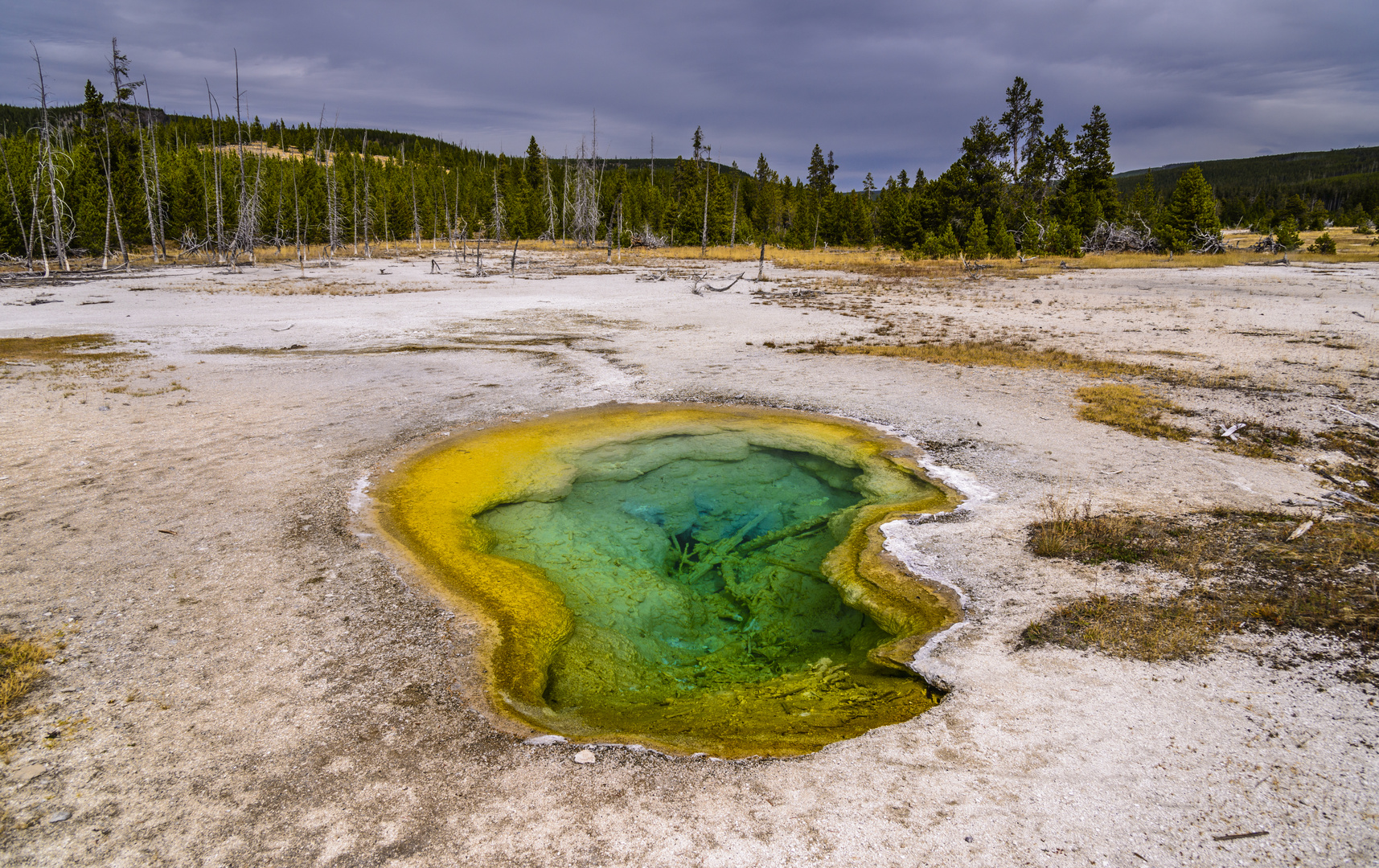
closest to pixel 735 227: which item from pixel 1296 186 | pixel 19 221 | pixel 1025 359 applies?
pixel 19 221

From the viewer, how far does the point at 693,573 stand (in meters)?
7.01

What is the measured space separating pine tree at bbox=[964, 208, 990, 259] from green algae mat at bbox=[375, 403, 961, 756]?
37.5m

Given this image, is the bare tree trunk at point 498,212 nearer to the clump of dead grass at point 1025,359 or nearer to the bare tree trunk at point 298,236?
the bare tree trunk at point 298,236

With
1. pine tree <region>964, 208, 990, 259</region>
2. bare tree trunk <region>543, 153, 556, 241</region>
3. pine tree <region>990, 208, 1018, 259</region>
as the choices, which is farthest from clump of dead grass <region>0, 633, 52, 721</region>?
bare tree trunk <region>543, 153, 556, 241</region>

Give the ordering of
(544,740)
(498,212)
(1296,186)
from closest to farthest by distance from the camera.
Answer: (544,740) → (498,212) → (1296,186)

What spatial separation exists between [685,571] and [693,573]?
0.09 m

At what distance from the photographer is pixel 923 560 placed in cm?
639

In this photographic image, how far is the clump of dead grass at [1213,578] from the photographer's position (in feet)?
15.8

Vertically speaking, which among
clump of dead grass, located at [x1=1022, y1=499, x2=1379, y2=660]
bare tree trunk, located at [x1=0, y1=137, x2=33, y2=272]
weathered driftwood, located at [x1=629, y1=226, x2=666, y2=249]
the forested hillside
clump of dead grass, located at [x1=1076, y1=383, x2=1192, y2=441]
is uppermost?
the forested hillside

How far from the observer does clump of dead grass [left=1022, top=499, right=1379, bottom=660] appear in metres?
4.82

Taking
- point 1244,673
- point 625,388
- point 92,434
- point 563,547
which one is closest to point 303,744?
point 563,547

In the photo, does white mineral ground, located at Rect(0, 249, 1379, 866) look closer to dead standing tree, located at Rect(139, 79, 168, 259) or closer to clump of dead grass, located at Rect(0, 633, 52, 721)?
clump of dead grass, located at Rect(0, 633, 52, 721)

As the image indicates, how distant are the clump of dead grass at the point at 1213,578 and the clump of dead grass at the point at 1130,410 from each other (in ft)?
10.4

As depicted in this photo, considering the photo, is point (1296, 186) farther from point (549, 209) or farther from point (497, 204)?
point (497, 204)
